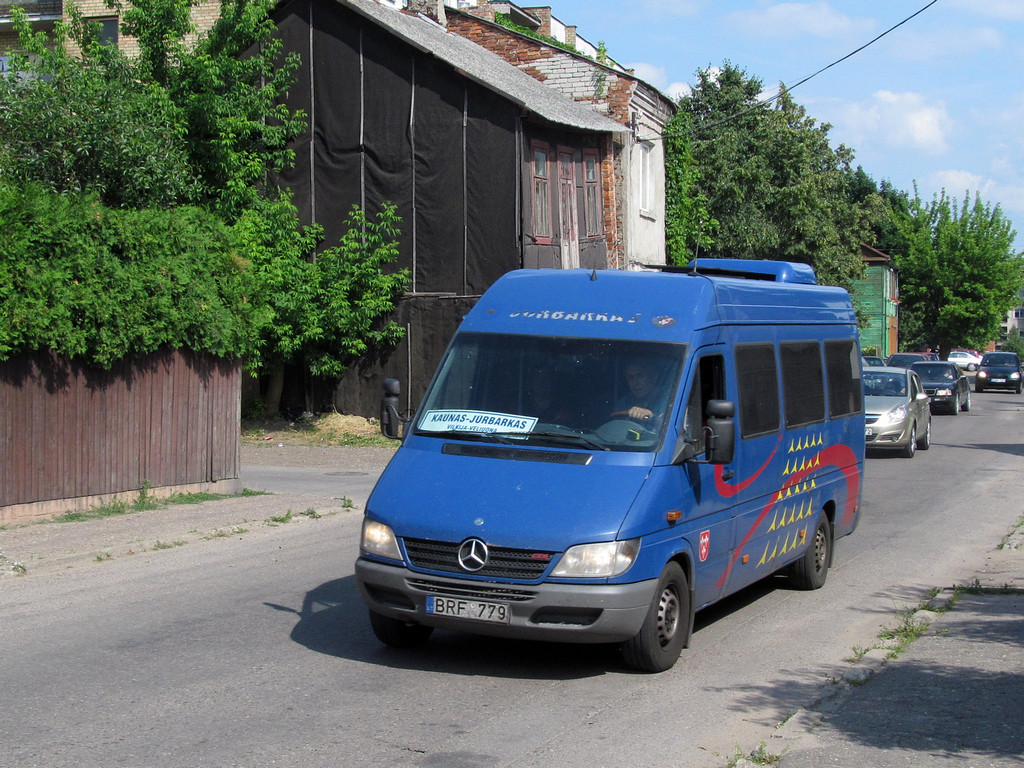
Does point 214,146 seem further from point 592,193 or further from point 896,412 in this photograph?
point 896,412

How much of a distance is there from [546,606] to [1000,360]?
168 feet

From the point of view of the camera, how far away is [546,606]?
20.3 feet

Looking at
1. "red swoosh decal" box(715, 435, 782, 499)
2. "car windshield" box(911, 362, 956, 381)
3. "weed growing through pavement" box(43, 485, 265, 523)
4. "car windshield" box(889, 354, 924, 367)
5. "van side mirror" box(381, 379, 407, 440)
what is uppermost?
"car windshield" box(889, 354, 924, 367)

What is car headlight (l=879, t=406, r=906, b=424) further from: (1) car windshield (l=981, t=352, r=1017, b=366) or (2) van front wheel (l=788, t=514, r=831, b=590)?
(1) car windshield (l=981, t=352, r=1017, b=366)

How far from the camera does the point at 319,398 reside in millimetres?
25922

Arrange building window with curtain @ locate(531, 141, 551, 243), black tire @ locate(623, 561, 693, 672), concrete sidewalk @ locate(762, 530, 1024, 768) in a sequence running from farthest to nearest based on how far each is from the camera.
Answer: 1. building window with curtain @ locate(531, 141, 551, 243)
2. black tire @ locate(623, 561, 693, 672)
3. concrete sidewalk @ locate(762, 530, 1024, 768)

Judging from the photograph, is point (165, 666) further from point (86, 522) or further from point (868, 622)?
point (86, 522)

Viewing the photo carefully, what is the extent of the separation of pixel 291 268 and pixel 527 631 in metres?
18.6

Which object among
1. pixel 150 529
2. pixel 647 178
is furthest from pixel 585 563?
pixel 647 178

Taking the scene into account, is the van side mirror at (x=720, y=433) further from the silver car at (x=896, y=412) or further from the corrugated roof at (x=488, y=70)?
the corrugated roof at (x=488, y=70)

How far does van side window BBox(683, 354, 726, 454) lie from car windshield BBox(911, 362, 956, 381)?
29.5m

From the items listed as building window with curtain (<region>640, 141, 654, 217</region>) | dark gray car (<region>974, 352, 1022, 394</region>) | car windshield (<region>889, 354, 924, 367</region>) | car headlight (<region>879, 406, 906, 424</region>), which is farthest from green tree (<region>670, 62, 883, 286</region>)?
car headlight (<region>879, 406, 906, 424</region>)

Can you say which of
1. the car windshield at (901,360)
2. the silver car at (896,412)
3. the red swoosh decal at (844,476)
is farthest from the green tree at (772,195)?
the red swoosh decal at (844,476)

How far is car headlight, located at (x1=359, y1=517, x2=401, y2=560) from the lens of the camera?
652 cm
